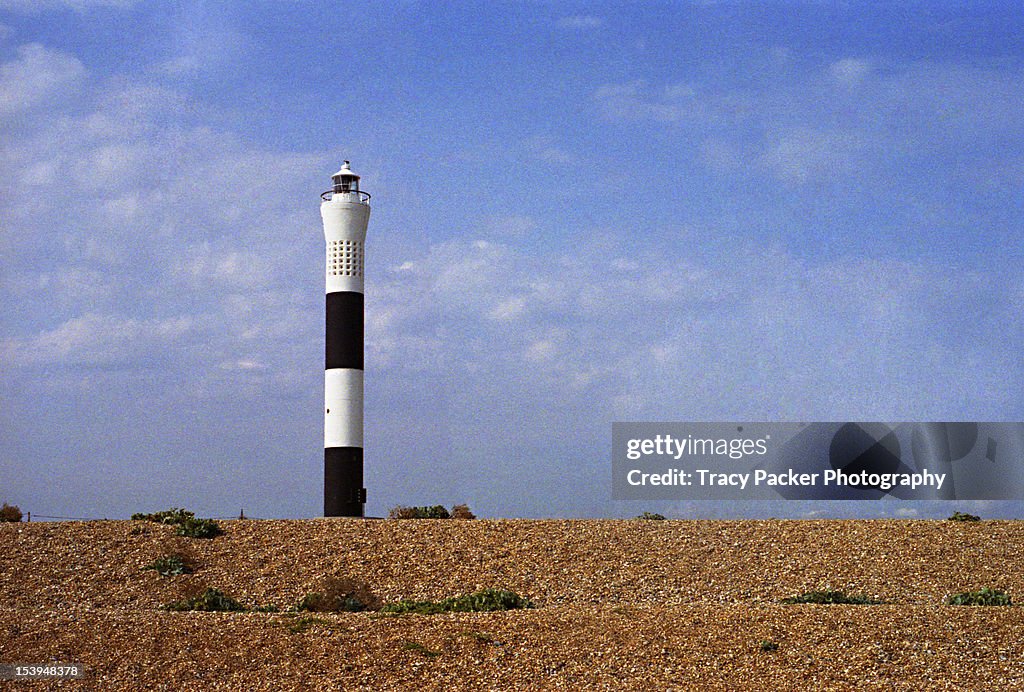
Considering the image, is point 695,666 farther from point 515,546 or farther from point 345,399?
→ point 345,399

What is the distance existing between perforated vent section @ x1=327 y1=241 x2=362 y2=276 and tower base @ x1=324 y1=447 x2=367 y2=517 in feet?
16.0

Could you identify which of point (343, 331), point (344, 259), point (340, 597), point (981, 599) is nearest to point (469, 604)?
point (340, 597)

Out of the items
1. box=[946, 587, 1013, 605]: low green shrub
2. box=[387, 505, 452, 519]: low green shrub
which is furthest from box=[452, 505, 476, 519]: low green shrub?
box=[946, 587, 1013, 605]: low green shrub

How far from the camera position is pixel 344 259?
102 ft

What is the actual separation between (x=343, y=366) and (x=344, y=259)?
299 cm

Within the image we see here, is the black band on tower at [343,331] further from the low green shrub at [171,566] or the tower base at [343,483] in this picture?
the low green shrub at [171,566]

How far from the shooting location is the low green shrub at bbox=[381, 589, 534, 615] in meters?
18.5

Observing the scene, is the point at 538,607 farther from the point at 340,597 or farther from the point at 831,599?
the point at 831,599

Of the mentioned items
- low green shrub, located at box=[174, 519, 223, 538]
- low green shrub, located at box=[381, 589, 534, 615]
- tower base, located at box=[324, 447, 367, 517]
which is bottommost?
low green shrub, located at box=[381, 589, 534, 615]

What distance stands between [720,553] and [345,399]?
11.9 metres

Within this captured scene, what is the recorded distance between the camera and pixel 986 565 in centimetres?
2297

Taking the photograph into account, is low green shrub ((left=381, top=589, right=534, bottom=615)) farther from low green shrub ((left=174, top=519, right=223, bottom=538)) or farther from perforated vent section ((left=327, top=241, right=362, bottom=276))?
perforated vent section ((left=327, top=241, right=362, bottom=276))

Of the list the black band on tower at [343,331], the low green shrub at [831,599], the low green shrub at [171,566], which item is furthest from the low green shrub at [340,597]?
the black band on tower at [343,331]

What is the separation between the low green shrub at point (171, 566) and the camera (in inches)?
877
